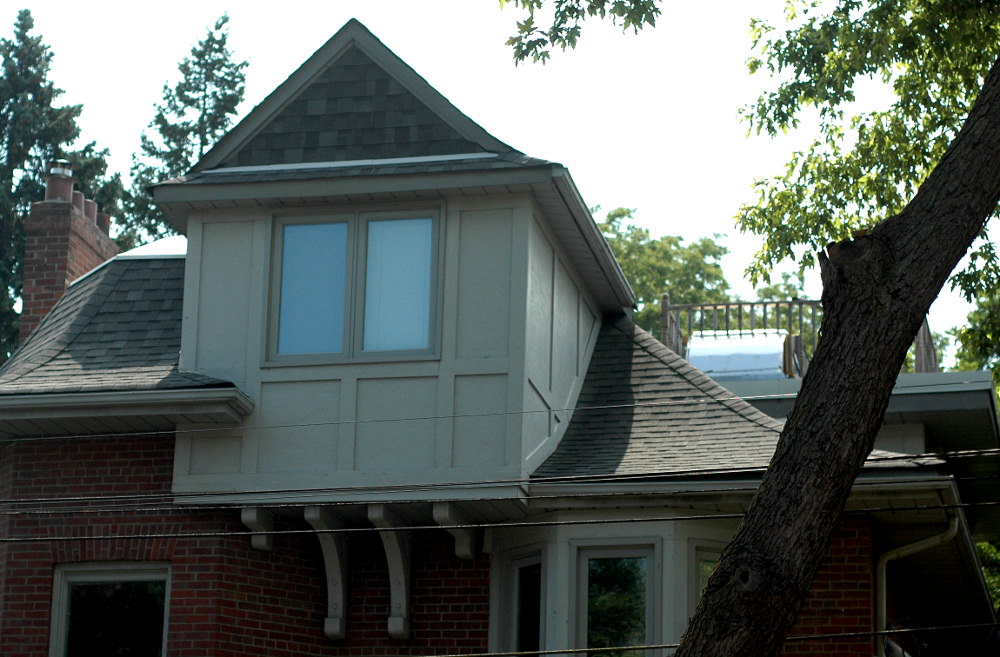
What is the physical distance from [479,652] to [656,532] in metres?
1.91

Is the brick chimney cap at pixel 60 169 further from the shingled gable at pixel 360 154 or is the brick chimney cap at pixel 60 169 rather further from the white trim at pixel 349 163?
the white trim at pixel 349 163

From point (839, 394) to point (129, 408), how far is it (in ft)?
23.0

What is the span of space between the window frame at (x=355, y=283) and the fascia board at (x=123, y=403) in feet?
2.29

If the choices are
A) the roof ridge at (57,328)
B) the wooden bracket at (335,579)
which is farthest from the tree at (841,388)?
the roof ridge at (57,328)

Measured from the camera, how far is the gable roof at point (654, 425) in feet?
41.3

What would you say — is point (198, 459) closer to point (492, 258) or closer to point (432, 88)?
point (492, 258)

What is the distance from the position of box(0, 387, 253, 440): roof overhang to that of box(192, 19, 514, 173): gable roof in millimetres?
2405

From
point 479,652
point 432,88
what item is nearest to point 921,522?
point 479,652

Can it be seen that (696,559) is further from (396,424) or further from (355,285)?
(355,285)

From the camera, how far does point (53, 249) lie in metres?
Result: 16.3

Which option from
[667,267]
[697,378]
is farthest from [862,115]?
[667,267]

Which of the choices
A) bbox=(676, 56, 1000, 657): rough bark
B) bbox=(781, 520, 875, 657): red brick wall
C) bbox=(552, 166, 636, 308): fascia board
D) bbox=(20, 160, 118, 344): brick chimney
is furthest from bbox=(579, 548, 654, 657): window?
bbox=(20, 160, 118, 344): brick chimney

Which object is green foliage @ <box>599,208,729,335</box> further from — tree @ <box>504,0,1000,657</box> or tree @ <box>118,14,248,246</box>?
tree @ <box>504,0,1000,657</box>

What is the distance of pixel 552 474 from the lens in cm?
1280
